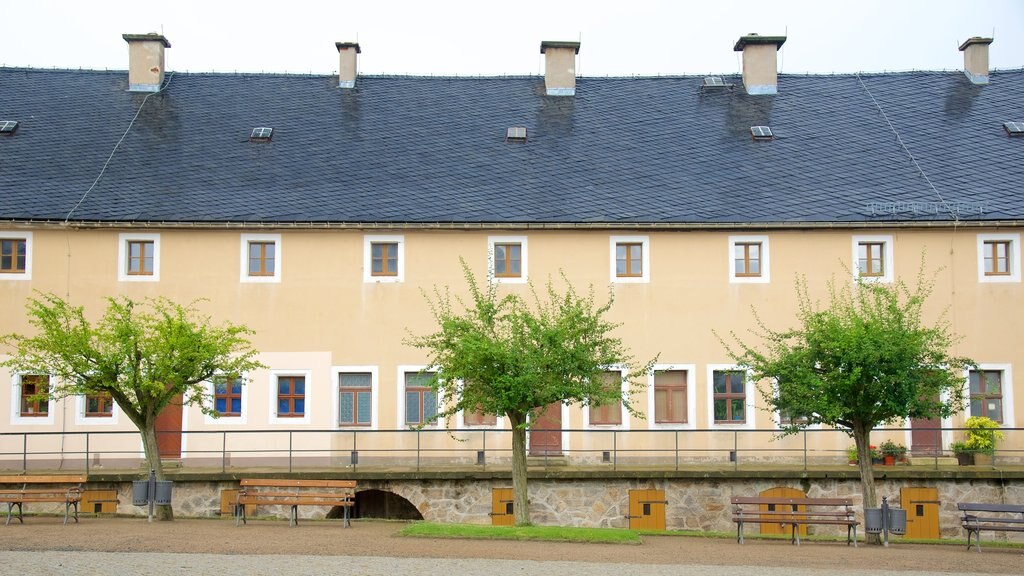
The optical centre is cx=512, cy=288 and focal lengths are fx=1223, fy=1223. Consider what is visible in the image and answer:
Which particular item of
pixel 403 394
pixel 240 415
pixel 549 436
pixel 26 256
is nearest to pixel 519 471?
pixel 549 436

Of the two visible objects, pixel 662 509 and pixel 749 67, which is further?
pixel 749 67

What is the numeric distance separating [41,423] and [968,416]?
69.9 ft

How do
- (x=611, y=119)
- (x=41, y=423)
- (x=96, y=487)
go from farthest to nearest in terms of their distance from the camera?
(x=611, y=119) < (x=41, y=423) < (x=96, y=487)

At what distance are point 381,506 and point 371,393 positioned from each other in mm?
2987

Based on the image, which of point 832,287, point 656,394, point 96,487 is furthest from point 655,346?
point 96,487

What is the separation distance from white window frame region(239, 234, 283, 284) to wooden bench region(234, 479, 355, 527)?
20.3ft

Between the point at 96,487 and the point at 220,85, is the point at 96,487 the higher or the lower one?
the lower one

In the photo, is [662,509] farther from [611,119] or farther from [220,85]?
[220,85]

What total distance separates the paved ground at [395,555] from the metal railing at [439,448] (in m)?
6.15

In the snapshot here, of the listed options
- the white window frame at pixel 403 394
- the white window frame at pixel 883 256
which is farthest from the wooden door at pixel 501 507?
the white window frame at pixel 883 256

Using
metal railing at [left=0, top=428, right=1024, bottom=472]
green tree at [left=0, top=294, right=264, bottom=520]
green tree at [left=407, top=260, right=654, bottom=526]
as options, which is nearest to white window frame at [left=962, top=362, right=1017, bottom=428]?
metal railing at [left=0, top=428, right=1024, bottom=472]

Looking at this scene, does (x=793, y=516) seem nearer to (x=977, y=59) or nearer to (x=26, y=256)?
(x=26, y=256)

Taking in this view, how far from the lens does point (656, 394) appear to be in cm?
2877

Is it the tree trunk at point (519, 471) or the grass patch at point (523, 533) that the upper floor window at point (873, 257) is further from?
the grass patch at point (523, 533)
